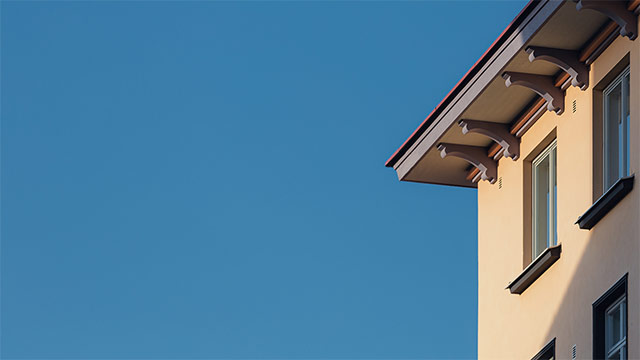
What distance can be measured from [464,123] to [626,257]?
485cm

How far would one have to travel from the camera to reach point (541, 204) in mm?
23141

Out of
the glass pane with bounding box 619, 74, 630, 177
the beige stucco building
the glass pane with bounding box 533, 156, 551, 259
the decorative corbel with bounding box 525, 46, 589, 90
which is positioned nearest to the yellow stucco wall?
the beige stucco building

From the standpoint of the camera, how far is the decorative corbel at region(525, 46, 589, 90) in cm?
2131

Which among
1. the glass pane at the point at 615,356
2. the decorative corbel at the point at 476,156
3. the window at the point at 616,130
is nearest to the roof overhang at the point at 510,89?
the decorative corbel at the point at 476,156

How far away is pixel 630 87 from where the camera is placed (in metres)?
20.0

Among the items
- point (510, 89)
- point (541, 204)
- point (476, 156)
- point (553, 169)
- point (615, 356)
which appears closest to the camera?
point (615, 356)

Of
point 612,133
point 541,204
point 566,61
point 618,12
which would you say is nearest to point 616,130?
point 612,133

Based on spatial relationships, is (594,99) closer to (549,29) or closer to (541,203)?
(549,29)

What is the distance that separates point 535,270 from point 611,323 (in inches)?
91.3

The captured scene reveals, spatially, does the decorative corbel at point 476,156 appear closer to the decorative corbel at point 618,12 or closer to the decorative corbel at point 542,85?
the decorative corbel at point 542,85

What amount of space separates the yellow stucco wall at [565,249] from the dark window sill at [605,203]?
8 centimetres

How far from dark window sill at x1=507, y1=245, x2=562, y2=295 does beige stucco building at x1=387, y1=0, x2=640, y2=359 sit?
0.07 ft

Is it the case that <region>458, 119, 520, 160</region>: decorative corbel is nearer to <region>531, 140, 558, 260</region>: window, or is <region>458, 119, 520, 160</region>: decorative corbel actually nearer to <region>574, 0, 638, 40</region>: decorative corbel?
<region>531, 140, 558, 260</region>: window

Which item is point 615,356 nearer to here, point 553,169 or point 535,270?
point 535,270
